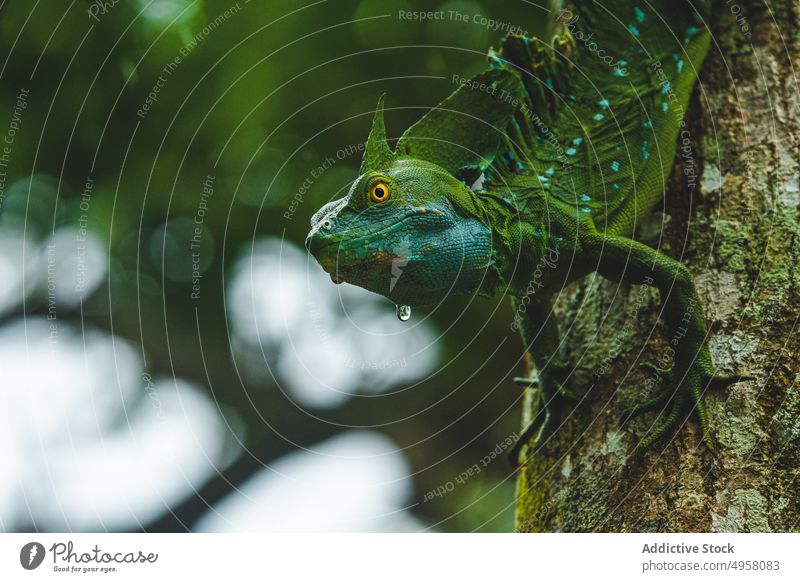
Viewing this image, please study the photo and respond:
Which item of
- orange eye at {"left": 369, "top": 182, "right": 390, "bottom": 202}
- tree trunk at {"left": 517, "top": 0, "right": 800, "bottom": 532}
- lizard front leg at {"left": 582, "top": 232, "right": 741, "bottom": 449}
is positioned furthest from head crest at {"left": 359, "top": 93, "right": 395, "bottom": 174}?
tree trunk at {"left": 517, "top": 0, "right": 800, "bottom": 532}

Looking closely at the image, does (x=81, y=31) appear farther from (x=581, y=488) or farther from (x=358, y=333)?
(x=581, y=488)

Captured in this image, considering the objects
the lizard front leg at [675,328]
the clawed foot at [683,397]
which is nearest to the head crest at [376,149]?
the lizard front leg at [675,328]

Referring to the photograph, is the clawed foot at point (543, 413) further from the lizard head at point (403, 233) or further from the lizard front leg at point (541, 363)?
the lizard head at point (403, 233)

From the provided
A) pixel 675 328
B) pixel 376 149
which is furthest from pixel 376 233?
pixel 675 328

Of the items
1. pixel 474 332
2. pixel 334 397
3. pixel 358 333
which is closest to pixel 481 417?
pixel 474 332

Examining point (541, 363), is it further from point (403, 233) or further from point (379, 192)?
point (379, 192)
